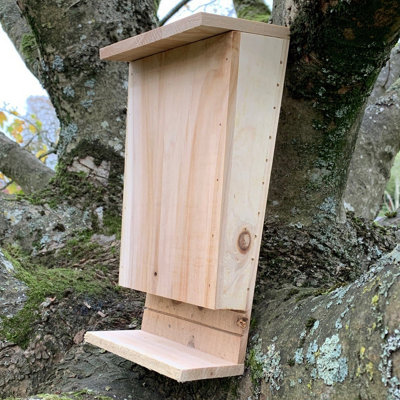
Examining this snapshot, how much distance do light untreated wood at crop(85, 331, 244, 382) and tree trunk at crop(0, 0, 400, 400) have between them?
88 mm

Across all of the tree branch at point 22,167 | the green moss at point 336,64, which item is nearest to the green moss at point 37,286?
the green moss at point 336,64

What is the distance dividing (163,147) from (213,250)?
0.36 m

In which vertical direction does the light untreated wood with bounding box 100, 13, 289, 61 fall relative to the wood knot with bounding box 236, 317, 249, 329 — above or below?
above

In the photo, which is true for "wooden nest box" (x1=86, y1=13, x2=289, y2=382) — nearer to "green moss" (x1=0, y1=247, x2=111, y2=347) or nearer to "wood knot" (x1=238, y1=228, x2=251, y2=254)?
"wood knot" (x1=238, y1=228, x2=251, y2=254)

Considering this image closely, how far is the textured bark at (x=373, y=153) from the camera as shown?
8.97 ft

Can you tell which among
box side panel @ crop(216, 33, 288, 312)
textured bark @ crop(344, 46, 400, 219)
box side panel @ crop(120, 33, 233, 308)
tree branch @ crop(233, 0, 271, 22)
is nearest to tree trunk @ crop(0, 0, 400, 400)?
box side panel @ crop(216, 33, 288, 312)

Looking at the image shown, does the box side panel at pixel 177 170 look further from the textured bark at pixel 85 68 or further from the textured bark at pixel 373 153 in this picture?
the textured bark at pixel 373 153

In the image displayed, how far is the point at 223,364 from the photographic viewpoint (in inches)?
59.5

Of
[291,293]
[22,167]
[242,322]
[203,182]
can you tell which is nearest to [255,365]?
[242,322]

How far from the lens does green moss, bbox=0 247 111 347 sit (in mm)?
1815

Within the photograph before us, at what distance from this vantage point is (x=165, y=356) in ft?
4.98

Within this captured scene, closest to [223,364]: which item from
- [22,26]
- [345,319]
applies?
[345,319]

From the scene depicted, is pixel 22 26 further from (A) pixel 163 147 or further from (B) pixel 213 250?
(B) pixel 213 250

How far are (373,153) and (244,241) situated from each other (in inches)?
56.3
